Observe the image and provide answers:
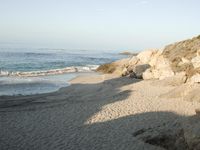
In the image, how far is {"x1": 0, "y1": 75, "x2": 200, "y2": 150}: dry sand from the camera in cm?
1043

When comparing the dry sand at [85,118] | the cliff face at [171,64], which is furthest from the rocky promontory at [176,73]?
the dry sand at [85,118]

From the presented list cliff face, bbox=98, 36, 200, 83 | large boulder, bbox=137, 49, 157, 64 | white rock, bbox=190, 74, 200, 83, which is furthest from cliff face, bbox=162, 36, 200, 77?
large boulder, bbox=137, 49, 157, 64

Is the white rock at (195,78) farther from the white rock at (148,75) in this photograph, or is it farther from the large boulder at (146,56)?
the large boulder at (146,56)

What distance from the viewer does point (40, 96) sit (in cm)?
1842

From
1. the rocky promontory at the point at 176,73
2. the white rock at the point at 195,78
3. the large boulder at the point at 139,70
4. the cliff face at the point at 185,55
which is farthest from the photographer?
the large boulder at the point at 139,70

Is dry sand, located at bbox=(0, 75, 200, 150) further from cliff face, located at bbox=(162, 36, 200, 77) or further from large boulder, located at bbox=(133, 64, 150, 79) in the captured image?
large boulder, located at bbox=(133, 64, 150, 79)

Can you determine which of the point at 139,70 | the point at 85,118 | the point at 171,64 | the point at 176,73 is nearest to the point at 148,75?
the point at 171,64

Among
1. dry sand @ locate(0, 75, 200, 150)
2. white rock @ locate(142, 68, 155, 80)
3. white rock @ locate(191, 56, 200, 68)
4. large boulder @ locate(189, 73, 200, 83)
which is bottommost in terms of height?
dry sand @ locate(0, 75, 200, 150)

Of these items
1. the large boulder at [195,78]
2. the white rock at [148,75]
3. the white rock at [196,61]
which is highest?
the white rock at [196,61]

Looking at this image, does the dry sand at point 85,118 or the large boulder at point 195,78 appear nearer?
the dry sand at point 85,118

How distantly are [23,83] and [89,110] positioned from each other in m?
10.5

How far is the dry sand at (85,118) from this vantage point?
34.2 feet

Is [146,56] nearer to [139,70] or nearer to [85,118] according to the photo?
[139,70]

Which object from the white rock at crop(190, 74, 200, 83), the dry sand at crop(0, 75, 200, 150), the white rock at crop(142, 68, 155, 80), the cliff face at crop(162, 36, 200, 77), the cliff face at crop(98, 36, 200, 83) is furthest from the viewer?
the white rock at crop(142, 68, 155, 80)
